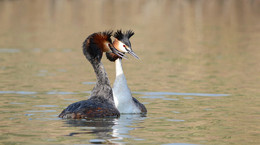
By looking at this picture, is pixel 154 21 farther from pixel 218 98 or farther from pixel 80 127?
pixel 80 127

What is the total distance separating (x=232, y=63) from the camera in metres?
26.5

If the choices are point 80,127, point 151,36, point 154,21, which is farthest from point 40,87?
point 154,21

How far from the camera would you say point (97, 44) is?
15.0 meters

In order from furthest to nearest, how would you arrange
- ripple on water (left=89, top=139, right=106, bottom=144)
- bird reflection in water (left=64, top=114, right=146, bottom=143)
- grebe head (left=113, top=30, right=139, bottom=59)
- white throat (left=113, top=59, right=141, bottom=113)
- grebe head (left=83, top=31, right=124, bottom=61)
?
1. grebe head (left=113, top=30, right=139, bottom=59)
2. white throat (left=113, top=59, right=141, bottom=113)
3. grebe head (left=83, top=31, right=124, bottom=61)
4. bird reflection in water (left=64, top=114, right=146, bottom=143)
5. ripple on water (left=89, top=139, right=106, bottom=144)

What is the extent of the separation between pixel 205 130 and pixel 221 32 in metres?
30.0

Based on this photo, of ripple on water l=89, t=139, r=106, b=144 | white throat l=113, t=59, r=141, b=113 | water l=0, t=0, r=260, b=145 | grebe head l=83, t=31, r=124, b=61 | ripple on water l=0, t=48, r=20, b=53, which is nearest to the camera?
ripple on water l=89, t=139, r=106, b=144

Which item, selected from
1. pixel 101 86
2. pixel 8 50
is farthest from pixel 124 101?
pixel 8 50

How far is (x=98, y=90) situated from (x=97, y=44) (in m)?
1.05

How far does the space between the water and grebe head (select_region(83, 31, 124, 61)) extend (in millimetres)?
1580

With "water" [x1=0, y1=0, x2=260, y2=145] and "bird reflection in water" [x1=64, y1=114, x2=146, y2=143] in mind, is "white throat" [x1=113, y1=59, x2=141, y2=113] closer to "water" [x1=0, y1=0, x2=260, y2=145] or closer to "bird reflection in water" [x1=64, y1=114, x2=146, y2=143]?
"water" [x1=0, y1=0, x2=260, y2=145]

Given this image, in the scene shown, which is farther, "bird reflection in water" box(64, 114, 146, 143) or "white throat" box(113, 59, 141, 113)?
"white throat" box(113, 59, 141, 113)

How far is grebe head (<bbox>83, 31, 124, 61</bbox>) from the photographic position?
14.9m

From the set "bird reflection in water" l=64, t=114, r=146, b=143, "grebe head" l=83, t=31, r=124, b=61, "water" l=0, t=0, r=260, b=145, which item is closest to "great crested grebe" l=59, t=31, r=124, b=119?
"grebe head" l=83, t=31, r=124, b=61

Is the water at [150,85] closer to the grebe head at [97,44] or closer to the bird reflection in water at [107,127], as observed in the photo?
the bird reflection in water at [107,127]
